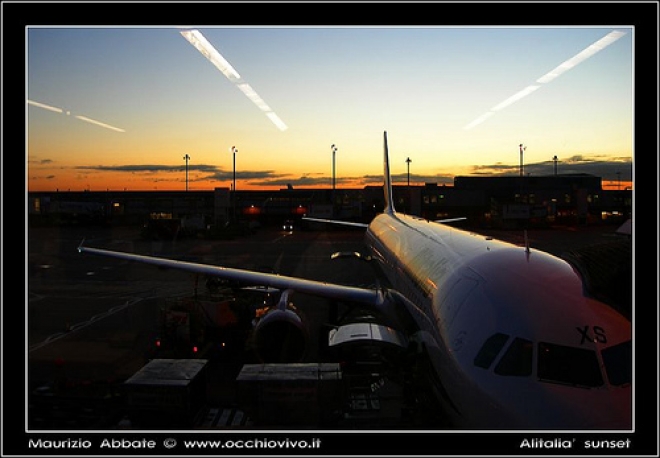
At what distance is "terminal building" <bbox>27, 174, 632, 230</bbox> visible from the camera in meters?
67.0

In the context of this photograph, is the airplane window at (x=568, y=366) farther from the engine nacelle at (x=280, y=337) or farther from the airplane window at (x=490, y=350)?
the engine nacelle at (x=280, y=337)

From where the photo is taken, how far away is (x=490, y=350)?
7434 millimetres

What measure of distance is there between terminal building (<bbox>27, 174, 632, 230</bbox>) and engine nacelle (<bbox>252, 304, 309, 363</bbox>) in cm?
4727

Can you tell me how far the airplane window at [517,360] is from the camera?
701 cm

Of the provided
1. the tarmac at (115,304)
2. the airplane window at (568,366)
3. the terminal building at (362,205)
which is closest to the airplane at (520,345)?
the airplane window at (568,366)

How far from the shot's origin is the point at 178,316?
61.4 ft

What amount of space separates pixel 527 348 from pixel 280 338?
9512 millimetres

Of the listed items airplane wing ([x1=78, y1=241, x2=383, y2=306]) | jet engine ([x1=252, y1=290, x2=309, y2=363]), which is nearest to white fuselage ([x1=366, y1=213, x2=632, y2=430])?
jet engine ([x1=252, y1=290, x2=309, y2=363])

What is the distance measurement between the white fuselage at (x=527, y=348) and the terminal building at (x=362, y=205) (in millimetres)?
50558

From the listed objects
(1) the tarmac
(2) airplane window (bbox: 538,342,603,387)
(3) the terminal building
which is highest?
(3) the terminal building

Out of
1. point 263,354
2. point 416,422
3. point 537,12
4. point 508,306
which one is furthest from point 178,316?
point 537,12

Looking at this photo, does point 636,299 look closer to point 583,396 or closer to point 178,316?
point 583,396
